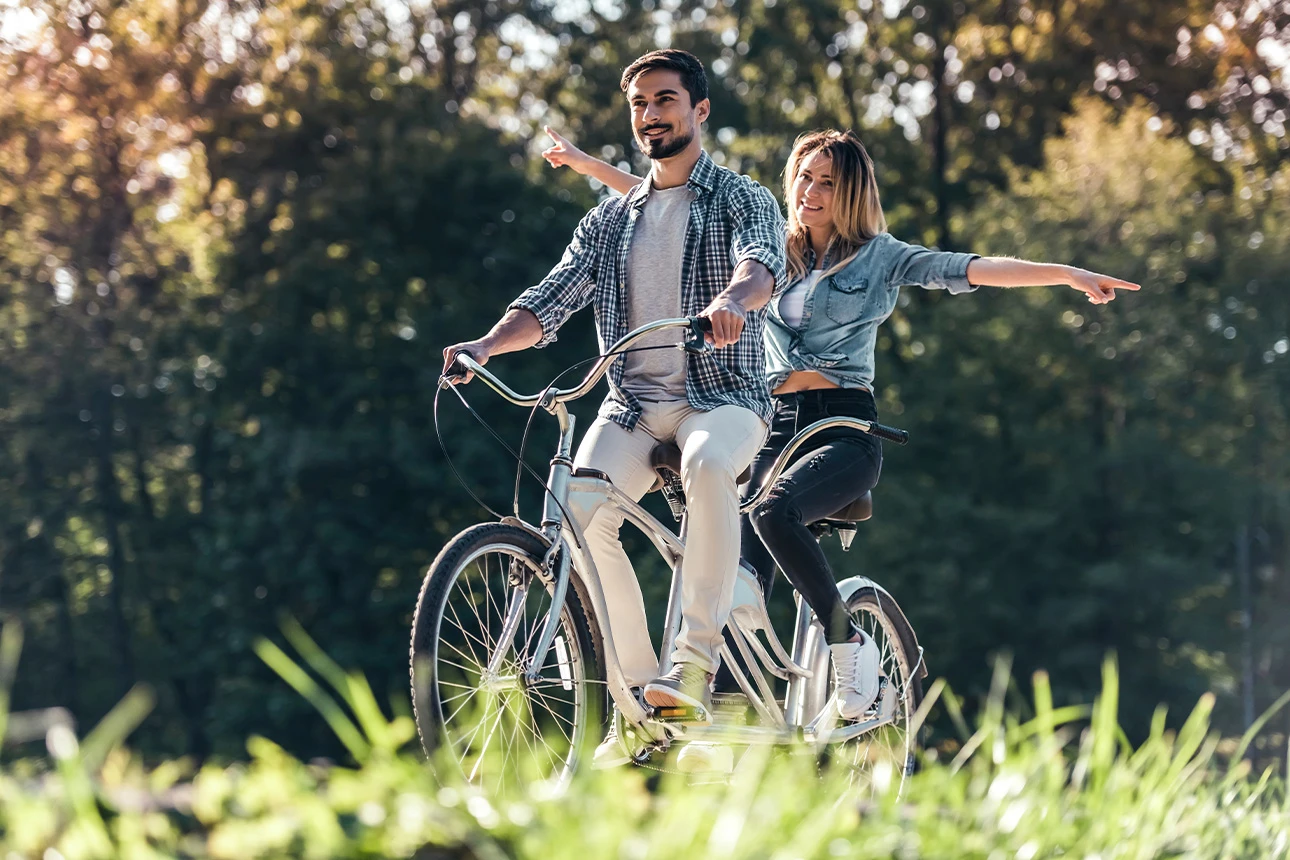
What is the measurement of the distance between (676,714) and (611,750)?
20 cm

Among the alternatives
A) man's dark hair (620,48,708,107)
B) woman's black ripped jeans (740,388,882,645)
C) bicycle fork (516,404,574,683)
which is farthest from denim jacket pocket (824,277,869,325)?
bicycle fork (516,404,574,683)

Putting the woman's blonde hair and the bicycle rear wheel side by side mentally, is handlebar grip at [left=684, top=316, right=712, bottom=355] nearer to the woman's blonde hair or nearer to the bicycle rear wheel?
the woman's blonde hair

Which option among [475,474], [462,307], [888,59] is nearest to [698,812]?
[475,474]

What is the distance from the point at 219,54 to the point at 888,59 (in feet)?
35.9

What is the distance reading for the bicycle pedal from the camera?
4.07 m

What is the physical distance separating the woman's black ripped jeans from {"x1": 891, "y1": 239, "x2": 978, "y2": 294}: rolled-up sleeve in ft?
1.18

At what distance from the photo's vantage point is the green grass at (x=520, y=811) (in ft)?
7.07

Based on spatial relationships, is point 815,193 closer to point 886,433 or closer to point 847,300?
point 847,300

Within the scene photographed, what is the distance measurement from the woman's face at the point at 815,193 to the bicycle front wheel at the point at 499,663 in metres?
1.58

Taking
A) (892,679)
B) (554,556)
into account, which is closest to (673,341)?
(554,556)

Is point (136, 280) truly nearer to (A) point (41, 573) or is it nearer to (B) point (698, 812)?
(A) point (41, 573)

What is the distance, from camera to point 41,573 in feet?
86.8

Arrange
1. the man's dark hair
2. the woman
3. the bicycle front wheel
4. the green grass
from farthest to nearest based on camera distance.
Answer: the woman < the man's dark hair < the bicycle front wheel < the green grass

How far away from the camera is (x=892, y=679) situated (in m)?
5.51
